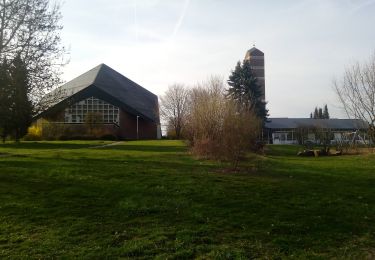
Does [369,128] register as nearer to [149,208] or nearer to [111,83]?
[149,208]

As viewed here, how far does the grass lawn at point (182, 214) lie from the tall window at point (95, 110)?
37041mm

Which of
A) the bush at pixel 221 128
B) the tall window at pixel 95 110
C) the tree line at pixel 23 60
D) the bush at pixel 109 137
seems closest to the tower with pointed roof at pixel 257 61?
the tall window at pixel 95 110

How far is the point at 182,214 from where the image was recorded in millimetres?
9164

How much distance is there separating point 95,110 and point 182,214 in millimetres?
44540

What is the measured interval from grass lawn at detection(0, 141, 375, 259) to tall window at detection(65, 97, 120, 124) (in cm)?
3704

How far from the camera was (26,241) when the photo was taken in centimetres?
752

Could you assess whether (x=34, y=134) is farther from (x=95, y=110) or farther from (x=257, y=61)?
(x=257, y=61)

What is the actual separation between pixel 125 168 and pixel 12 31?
847 cm

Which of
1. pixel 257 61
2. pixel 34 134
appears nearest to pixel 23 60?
pixel 34 134

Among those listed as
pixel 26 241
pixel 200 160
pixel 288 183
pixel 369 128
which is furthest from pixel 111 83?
pixel 26 241

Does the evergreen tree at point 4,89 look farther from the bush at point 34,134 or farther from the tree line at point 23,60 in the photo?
the bush at point 34,134

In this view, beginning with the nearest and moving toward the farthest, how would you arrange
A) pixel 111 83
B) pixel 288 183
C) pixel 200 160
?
pixel 288 183 → pixel 200 160 → pixel 111 83

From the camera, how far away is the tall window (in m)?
50.6

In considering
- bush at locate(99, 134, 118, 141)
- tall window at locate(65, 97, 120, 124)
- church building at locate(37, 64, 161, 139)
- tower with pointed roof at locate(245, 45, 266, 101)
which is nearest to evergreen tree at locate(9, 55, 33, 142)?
church building at locate(37, 64, 161, 139)
